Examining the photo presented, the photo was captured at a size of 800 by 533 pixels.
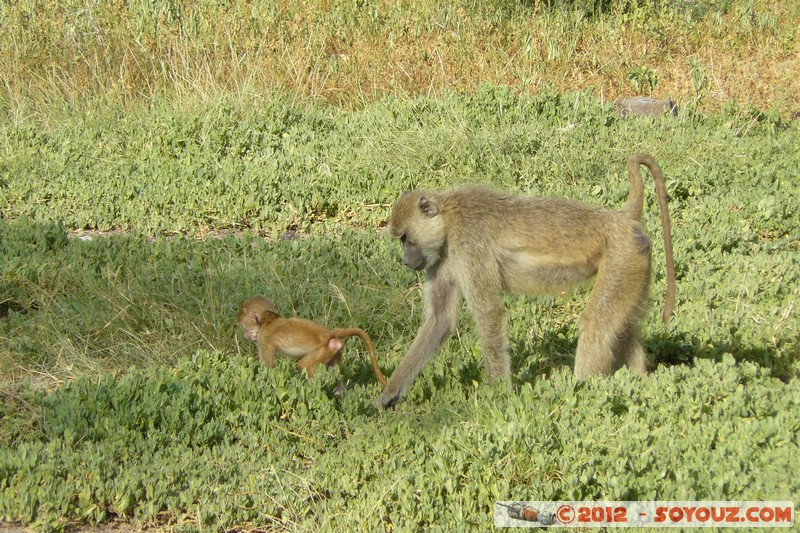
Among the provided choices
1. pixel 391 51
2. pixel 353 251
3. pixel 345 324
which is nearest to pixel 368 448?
pixel 345 324

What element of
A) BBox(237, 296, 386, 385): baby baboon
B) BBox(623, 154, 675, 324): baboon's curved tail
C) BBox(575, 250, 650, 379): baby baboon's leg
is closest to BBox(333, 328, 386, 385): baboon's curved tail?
BBox(237, 296, 386, 385): baby baboon

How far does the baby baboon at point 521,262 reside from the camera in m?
4.69

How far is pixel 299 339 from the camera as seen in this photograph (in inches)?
194

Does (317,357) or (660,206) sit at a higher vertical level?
(660,206)

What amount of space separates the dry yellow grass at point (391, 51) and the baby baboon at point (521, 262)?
480cm

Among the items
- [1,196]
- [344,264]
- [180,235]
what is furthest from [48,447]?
[1,196]

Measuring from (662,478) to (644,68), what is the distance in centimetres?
697

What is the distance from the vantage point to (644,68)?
32.3ft

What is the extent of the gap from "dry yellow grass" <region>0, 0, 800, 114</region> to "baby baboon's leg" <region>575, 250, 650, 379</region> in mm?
5170

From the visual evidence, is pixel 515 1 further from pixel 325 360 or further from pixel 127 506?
pixel 127 506

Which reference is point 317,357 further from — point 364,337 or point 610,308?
point 610,308

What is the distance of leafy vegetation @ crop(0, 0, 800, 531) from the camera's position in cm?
393

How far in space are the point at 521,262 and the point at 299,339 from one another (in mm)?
1246

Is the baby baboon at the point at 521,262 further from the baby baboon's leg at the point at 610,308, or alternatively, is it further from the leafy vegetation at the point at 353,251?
the leafy vegetation at the point at 353,251
